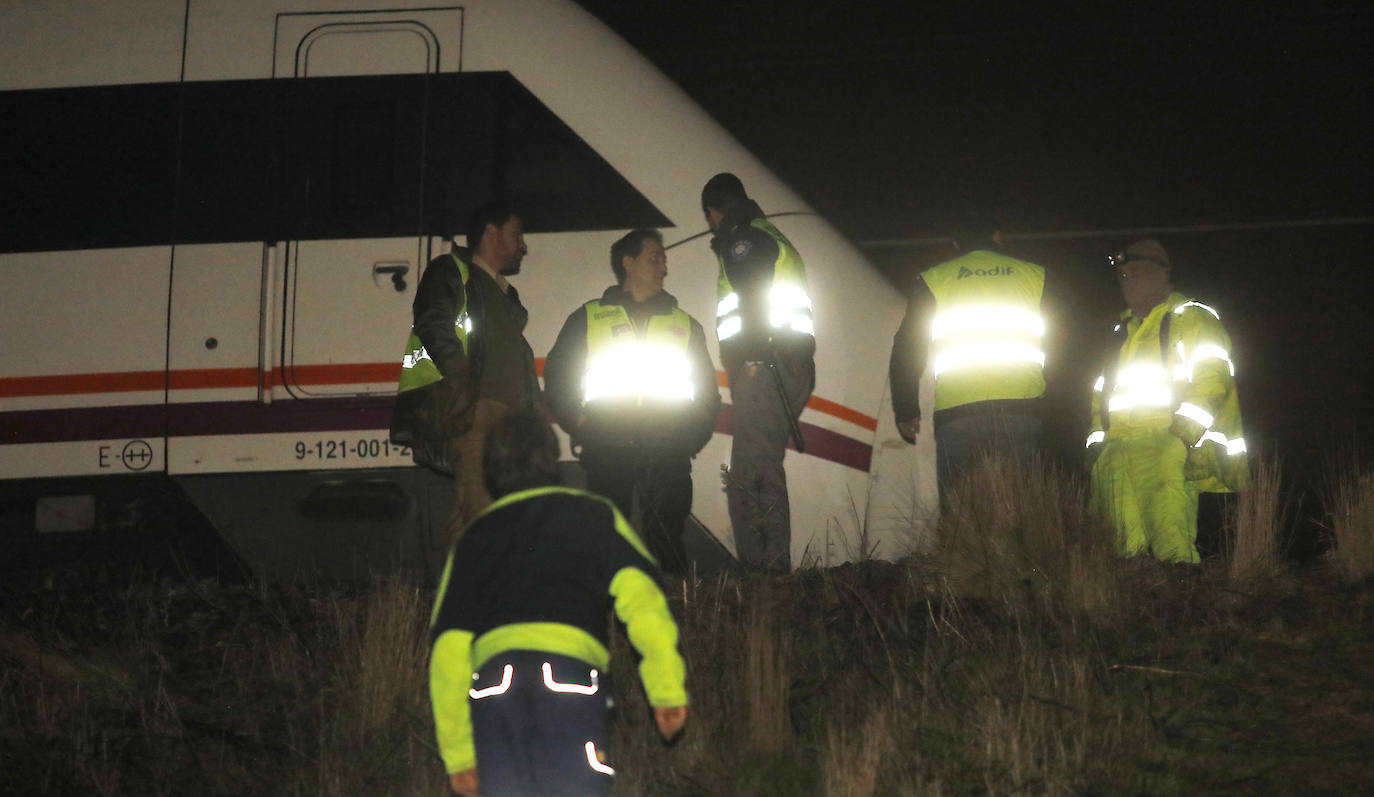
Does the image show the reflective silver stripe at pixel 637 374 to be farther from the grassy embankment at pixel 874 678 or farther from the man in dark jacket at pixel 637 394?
the grassy embankment at pixel 874 678

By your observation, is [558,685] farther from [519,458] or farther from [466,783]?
[519,458]

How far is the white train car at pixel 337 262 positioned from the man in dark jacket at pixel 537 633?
143 inches

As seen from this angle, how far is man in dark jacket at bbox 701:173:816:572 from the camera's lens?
7.12m

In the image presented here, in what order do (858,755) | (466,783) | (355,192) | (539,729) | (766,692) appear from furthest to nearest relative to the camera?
(355,192) → (766,692) → (858,755) → (466,783) → (539,729)

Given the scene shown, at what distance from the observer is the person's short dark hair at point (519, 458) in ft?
13.0

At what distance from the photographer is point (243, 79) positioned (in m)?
8.04

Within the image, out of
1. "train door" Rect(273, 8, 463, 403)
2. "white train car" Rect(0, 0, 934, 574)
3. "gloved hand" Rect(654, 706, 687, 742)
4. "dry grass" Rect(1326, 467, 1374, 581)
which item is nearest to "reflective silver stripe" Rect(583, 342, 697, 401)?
"white train car" Rect(0, 0, 934, 574)

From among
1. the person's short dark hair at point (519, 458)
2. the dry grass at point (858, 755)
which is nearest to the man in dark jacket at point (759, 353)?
the dry grass at point (858, 755)

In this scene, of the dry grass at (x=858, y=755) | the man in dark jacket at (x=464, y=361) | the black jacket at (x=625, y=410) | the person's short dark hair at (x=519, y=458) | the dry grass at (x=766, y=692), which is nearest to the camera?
the person's short dark hair at (x=519, y=458)

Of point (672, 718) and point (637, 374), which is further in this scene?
point (637, 374)

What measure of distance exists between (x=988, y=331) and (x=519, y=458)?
11.7ft

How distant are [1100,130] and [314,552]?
8.61 meters

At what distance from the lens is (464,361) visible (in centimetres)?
641

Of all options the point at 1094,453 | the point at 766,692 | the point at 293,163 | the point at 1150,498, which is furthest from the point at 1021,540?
the point at 293,163
